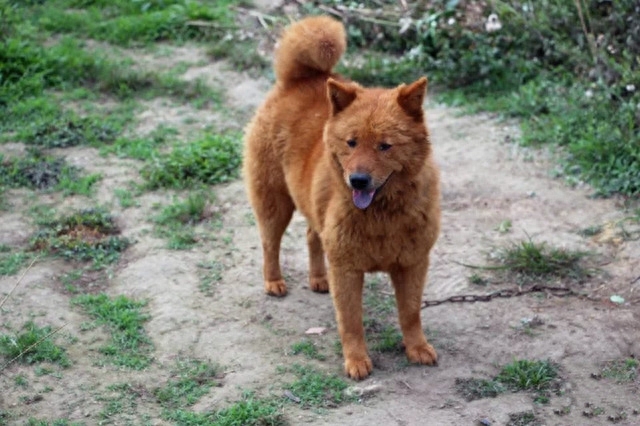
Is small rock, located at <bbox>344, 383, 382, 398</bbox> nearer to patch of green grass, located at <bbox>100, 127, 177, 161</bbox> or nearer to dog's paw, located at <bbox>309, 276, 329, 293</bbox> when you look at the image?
dog's paw, located at <bbox>309, 276, 329, 293</bbox>

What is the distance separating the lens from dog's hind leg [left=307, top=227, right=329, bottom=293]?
246 inches

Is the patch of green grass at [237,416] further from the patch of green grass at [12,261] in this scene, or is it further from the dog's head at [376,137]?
→ the patch of green grass at [12,261]

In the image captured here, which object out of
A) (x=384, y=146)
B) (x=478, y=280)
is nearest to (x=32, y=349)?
(x=384, y=146)

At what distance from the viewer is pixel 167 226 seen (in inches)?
280

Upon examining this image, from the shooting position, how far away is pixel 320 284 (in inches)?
247

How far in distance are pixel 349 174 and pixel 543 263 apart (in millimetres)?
2003

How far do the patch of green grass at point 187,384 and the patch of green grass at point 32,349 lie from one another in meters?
0.62

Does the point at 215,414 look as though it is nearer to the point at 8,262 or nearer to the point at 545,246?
the point at 8,262

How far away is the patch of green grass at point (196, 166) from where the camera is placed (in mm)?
7777

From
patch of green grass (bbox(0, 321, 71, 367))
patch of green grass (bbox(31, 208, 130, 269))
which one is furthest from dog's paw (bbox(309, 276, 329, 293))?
patch of green grass (bbox(0, 321, 71, 367))

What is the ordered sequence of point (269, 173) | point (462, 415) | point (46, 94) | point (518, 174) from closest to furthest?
point (462, 415) → point (269, 173) → point (518, 174) → point (46, 94)

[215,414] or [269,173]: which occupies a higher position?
[269,173]

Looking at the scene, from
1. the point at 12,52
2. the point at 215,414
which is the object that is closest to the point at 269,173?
the point at 215,414

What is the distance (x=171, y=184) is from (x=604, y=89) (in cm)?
373
